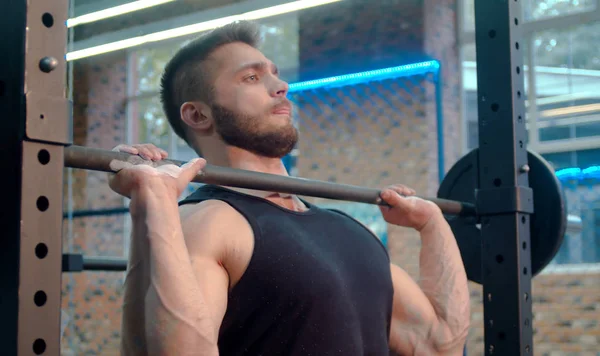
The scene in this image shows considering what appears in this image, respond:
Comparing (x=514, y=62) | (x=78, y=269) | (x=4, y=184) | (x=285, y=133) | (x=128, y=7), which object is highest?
(x=128, y=7)

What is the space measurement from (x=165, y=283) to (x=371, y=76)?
15.1 ft

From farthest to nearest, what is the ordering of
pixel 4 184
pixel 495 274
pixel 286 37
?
pixel 286 37 → pixel 495 274 → pixel 4 184

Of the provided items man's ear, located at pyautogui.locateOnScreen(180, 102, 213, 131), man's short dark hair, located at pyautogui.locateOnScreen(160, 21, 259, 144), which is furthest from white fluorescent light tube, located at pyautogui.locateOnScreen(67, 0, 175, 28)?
man's ear, located at pyautogui.locateOnScreen(180, 102, 213, 131)

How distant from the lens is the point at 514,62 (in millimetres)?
1782

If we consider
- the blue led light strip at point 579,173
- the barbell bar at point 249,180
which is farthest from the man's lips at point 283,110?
the blue led light strip at point 579,173

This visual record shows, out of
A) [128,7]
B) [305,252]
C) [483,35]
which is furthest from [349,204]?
[305,252]

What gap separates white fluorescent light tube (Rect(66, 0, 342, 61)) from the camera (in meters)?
5.77

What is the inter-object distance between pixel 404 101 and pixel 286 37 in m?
1.30

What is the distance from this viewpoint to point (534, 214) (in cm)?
191

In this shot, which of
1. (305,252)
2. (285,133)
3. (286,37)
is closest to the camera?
(305,252)

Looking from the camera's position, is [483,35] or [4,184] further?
[483,35]

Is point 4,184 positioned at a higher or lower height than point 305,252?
higher

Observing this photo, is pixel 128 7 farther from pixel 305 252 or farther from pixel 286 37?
pixel 305 252

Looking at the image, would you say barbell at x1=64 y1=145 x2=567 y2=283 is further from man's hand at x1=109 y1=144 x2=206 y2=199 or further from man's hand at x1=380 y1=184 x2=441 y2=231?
man's hand at x1=109 y1=144 x2=206 y2=199
